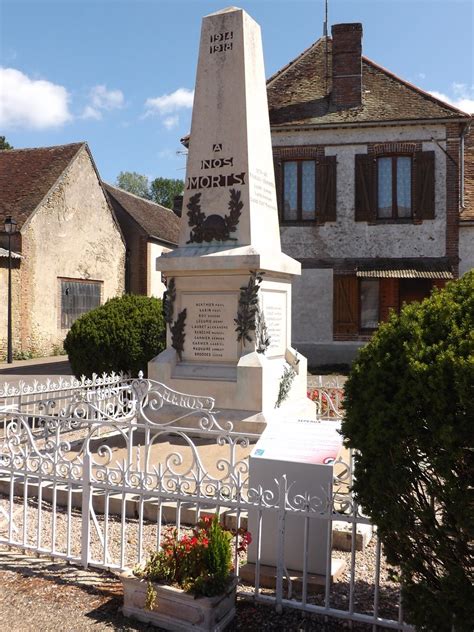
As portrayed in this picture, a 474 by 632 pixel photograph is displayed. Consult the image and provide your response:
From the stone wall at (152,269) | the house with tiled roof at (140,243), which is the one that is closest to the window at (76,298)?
the house with tiled roof at (140,243)

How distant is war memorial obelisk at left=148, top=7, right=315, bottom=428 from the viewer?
25.0 feet

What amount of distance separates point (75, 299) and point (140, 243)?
5055mm

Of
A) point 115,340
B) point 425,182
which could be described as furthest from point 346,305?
point 115,340

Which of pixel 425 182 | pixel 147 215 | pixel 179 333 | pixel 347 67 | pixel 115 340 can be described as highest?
pixel 347 67

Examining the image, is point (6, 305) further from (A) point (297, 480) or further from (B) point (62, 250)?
(A) point (297, 480)

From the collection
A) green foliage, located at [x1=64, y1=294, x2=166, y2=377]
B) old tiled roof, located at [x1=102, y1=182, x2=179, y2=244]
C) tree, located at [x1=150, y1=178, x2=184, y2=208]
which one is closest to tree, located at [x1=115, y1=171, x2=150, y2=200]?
tree, located at [x1=150, y1=178, x2=184, y2=208]

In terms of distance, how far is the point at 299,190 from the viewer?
62.3ft

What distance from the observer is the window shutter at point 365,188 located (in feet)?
60.7

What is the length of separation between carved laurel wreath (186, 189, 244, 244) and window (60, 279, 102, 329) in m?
16.8

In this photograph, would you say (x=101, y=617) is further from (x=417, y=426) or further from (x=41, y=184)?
(x=41, y=184)

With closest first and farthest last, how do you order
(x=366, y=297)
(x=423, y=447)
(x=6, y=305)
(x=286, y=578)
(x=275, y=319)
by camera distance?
1. (x=423, y=447)
2. (x=286, y=578)
3. (x=275, y=319)
4. (x=366, y=297)
5. (x=6, y=305)

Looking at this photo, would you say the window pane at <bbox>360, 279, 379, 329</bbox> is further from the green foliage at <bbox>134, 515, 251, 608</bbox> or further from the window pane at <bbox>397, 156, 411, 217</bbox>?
the green foliage at <bbox>134, 515, 251, 608</bbox>

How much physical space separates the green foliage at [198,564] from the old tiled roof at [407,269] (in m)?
15.2

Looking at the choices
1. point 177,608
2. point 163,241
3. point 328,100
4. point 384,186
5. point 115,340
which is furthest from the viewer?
point 163,241
